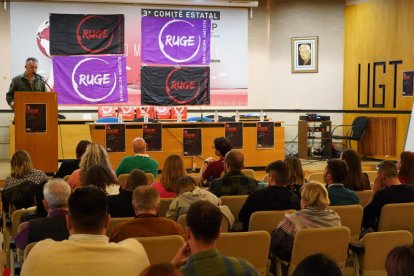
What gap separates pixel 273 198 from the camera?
4.60 metres

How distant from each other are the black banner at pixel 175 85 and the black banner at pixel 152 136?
2959mm

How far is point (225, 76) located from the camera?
13.8m

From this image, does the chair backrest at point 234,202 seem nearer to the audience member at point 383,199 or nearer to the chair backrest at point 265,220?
the chair backrest at point 265,220

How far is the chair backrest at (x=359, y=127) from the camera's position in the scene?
1289 centimetres

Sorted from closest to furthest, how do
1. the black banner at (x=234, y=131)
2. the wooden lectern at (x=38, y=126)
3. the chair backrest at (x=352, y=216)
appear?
the chair backrest at (x=352, y=216)
the wooden lectern at (x=38, y=126)
the black banner at (x=234, y=131)

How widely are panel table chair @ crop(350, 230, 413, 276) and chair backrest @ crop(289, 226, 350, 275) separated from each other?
0.16 m

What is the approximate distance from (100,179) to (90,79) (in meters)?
8.31

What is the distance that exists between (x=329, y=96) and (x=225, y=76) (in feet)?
8.40

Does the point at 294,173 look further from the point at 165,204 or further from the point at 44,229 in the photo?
the point at 44,229

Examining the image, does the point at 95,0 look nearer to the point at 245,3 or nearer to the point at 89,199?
the point at 245,3

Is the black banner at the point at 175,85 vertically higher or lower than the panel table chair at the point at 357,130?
higher

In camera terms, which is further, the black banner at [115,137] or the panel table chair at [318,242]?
the black banner at [115,137]

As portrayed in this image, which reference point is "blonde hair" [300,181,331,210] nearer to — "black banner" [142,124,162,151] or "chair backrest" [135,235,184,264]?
"chair backrest" [135,235,184,264]

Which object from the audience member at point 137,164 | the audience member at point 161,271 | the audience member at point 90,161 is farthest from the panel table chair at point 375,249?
the audience member at point 137,164
